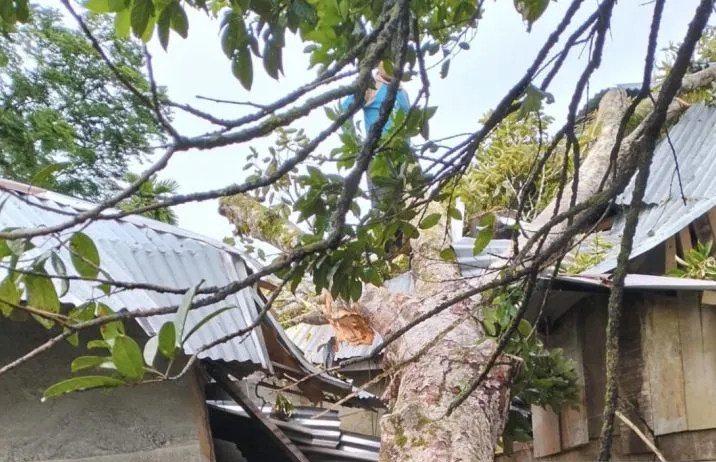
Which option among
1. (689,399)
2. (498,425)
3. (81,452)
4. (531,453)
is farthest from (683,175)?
(81,452)

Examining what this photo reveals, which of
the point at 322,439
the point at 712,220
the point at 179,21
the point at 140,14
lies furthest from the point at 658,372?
the point at 140,14

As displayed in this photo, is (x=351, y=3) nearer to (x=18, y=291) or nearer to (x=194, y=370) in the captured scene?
A: (x=18, y=291)

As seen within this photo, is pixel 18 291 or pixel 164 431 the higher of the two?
pixel 18 291

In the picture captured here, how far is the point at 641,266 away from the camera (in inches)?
179

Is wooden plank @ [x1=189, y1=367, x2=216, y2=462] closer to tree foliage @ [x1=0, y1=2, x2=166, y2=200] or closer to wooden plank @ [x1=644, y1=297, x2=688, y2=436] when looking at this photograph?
wooden plank @ [x1=644, y1=297, x2=688, y2=436]

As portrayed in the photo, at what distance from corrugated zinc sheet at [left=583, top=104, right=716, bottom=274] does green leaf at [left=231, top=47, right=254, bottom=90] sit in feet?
8.46

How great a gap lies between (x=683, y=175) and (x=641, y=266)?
0.72m

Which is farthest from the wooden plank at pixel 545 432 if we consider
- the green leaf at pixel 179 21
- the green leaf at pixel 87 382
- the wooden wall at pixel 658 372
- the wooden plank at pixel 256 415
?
the green leaf at pixel 87 382

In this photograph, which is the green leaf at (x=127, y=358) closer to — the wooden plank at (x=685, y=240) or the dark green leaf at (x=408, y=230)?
the dark green leaf at (x=408, y=230)

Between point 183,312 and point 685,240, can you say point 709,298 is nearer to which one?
point 685,240

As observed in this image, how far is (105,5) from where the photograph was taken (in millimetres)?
1583

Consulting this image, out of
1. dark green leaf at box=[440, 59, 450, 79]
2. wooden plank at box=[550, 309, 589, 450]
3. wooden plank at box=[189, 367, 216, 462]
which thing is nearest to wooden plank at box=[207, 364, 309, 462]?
wooden plank at box=[189, 367, 216, 462]

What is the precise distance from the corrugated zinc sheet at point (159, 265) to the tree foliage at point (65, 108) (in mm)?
5945

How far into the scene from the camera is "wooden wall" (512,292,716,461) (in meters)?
3.79
